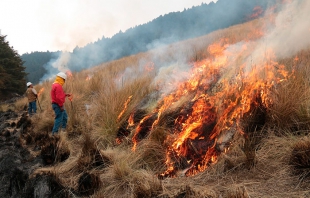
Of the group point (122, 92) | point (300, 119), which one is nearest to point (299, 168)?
point (300, 119)

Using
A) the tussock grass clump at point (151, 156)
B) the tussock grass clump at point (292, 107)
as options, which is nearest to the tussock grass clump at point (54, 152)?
the tussock grass clump at point (151, 156)

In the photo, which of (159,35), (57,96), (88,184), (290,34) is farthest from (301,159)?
(159,35)

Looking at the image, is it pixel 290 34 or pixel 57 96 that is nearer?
pixel 290 34

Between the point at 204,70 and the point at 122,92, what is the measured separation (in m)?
1.83

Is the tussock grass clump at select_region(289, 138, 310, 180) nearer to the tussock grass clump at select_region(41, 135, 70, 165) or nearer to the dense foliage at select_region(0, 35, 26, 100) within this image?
the tussock grass clump at select_region(41, 135, 70, 165)

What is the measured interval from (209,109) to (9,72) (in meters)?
25.3

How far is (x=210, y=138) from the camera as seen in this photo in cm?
357

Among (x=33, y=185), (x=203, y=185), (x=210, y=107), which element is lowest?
(x=203, y=185)

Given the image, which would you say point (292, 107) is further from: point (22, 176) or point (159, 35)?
point (159, 35)

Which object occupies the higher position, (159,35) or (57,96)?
(159,35)

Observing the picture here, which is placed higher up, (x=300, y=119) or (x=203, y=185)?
(x=300, y=119)

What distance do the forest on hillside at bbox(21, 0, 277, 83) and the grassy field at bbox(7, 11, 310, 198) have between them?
315 cm

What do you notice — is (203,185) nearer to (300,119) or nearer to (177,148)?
(177,148)

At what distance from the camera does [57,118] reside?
6.04 meters
